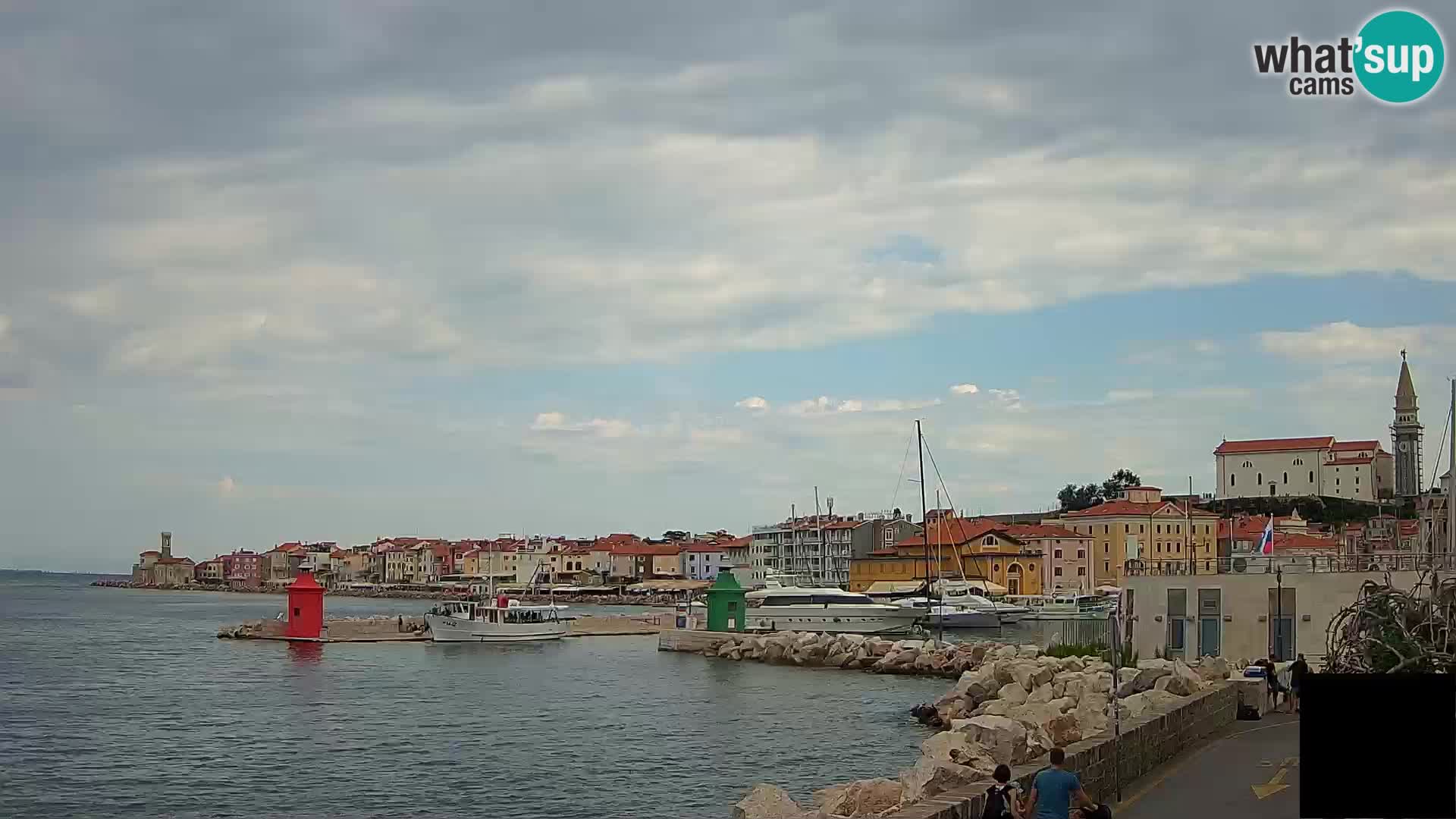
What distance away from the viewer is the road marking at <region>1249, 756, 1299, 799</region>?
16.0 m

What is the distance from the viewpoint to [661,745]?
112 feet

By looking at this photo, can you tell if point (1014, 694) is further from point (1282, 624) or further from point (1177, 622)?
point (1282, 624)

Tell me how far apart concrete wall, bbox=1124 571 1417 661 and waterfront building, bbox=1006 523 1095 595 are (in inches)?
3400

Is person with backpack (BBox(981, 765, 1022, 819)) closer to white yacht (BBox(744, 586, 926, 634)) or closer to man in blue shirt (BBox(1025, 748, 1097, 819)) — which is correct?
man in blue shirt (BBox(1025, 748, 1097, 819))

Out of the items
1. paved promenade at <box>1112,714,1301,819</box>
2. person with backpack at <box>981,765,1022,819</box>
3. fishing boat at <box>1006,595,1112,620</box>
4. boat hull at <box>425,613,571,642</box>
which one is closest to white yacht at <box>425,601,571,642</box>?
boat hull at <box>425,613,571,642</box>

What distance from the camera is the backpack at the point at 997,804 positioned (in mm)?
12602

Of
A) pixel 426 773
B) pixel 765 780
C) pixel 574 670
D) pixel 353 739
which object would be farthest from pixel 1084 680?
pixel 574 670

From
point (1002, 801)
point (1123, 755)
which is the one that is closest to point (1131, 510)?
point (1123, 755)

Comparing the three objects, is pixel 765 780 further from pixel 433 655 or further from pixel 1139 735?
pixel 433 655

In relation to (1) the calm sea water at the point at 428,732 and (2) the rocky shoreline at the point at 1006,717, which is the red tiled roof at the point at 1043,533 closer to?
(1) the calm sea water at the point at 428,732

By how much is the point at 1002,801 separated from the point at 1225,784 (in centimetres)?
537

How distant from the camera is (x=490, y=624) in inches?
2906

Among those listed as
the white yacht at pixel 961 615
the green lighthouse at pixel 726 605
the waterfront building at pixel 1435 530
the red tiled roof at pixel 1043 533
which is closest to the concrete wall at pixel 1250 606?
the waterfront building at pixel 1435 530

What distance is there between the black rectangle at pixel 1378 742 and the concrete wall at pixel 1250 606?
3007 centimetres
